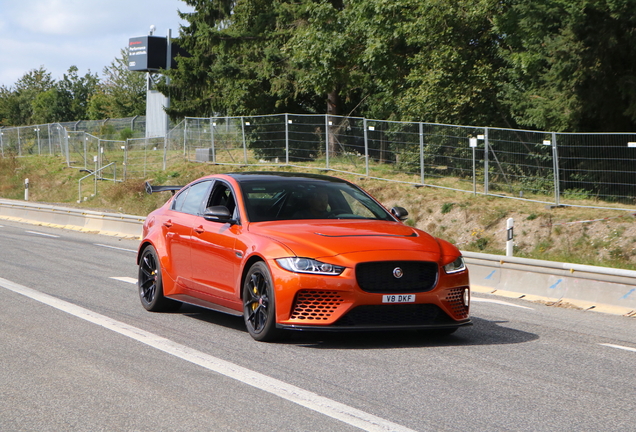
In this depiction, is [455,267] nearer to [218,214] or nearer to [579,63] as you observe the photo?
[218,214]

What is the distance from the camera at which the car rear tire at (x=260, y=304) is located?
24.4ft

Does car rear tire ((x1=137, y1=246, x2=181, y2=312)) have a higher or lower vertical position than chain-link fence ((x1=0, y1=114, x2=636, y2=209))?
lower

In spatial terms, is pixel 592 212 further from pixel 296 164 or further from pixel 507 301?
pixel 296 164

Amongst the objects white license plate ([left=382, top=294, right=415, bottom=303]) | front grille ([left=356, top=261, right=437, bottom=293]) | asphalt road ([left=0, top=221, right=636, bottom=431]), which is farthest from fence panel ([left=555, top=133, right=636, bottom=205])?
white license plate ([left=382, top=294, right=415, bottom=303])

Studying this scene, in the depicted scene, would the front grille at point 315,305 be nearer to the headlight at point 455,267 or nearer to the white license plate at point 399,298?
the white license plate at point 399,298

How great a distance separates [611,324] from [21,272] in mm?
8735

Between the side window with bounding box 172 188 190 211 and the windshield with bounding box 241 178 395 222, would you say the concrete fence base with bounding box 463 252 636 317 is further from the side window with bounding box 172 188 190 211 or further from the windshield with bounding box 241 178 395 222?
the side window with bounding box 172 188 190 211

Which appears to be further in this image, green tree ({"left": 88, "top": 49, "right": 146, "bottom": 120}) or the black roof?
green tree ({"left": 88, "top": 49, "right": 146, "bottom": 120})

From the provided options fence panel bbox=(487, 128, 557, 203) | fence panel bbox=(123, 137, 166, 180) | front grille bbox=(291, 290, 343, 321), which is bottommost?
front grille bbox=(291, 290, 343, 321)

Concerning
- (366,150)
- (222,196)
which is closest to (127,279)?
(222,196)

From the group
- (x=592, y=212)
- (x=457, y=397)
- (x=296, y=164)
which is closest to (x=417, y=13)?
(x=296, y=164)

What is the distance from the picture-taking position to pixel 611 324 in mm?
9547

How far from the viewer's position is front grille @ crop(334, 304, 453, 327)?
721cm

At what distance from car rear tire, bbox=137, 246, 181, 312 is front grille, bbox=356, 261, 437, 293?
3.13m
